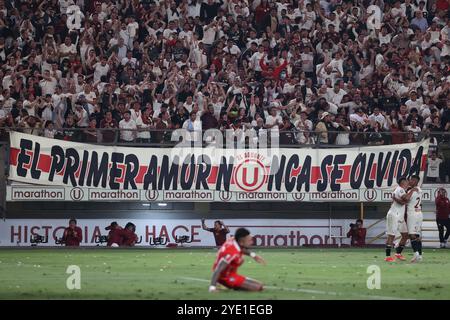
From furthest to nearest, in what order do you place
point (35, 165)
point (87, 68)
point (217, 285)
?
1. point (87, 68)
2. point (35, 165)
3. point (217, 285)

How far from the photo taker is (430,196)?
32.9 meters

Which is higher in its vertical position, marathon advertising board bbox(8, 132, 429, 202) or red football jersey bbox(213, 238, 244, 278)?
marathon advertising board bbox(8, 132, 429, 202)

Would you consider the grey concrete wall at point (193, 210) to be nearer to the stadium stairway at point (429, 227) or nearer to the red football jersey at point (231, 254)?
the stadium stairway at point (429, 227)

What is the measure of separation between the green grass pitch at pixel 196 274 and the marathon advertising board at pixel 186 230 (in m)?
1.90

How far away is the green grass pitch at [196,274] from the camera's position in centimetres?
1680

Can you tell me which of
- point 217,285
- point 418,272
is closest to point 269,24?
point 418,272

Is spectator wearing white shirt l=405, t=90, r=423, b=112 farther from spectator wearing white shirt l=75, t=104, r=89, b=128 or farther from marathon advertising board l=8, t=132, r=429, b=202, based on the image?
spectator wearing white shirt l=75, t=104, r=89, b=128

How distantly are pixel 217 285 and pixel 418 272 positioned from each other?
6045mm

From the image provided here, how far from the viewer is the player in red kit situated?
15891 mm

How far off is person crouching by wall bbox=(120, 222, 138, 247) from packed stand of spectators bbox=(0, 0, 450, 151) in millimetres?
2674

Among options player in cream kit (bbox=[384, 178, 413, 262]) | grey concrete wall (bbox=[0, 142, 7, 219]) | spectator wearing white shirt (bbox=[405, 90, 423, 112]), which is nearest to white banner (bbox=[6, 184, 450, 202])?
grey concrete wall (bbox=[0, 142, 7, 219])

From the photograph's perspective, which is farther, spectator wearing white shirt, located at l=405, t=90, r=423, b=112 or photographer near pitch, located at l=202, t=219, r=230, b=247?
spectator wearing white shirt, located at l=405, t=90, r=423, b=112

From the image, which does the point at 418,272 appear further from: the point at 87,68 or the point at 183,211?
the point at 87,68

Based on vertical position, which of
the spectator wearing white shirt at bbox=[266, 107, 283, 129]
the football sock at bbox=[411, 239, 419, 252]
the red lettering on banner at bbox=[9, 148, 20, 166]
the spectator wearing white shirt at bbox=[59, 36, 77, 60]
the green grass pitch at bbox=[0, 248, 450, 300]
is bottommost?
the green grass pitch at bbox=[0, 248, 450, 300]
